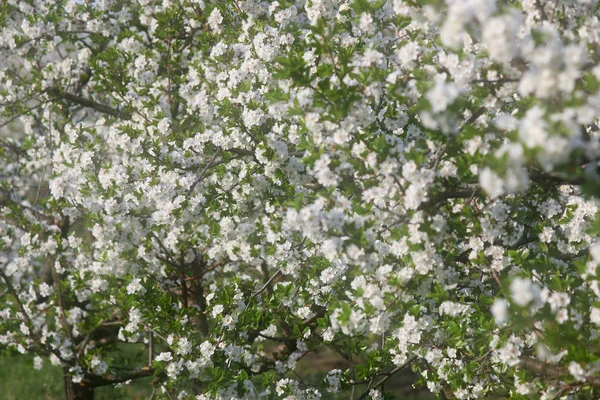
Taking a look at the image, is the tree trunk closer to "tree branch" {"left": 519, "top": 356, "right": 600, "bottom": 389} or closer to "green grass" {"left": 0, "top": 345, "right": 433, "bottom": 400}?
"green grass" {"left": 0, "top": 345, "right": 433, "bottom": 400}

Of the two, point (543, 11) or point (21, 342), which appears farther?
point (21, 342)

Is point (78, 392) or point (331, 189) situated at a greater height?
point (78, 392)

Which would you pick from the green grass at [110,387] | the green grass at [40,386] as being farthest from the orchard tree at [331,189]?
the green grass at [40,386]

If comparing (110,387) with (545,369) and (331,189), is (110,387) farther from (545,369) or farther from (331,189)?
(545,369)

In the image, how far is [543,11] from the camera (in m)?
3.65

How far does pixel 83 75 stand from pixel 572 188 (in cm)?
644

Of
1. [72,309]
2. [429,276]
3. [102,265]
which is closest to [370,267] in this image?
[429,276]

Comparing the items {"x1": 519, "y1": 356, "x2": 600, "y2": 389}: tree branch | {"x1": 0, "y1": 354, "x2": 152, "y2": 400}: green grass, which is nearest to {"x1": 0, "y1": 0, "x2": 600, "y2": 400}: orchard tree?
{"x1": 519, "y1": 356, "x2": 600, "y2": 389}: tree branch

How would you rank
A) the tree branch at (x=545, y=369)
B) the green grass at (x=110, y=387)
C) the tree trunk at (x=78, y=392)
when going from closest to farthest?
the tree branch at (x=545, y=369), the tree trunk at (x=78, y=392), the green grass at (x=110, y=387)

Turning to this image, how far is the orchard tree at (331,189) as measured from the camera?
11.7 ft

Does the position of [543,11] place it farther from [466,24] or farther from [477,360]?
[477,360]

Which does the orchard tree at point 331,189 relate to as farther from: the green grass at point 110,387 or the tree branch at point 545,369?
the green grass at point 110,387

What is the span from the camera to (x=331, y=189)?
12.8 ft

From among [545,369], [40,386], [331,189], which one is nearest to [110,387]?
[40,386]
